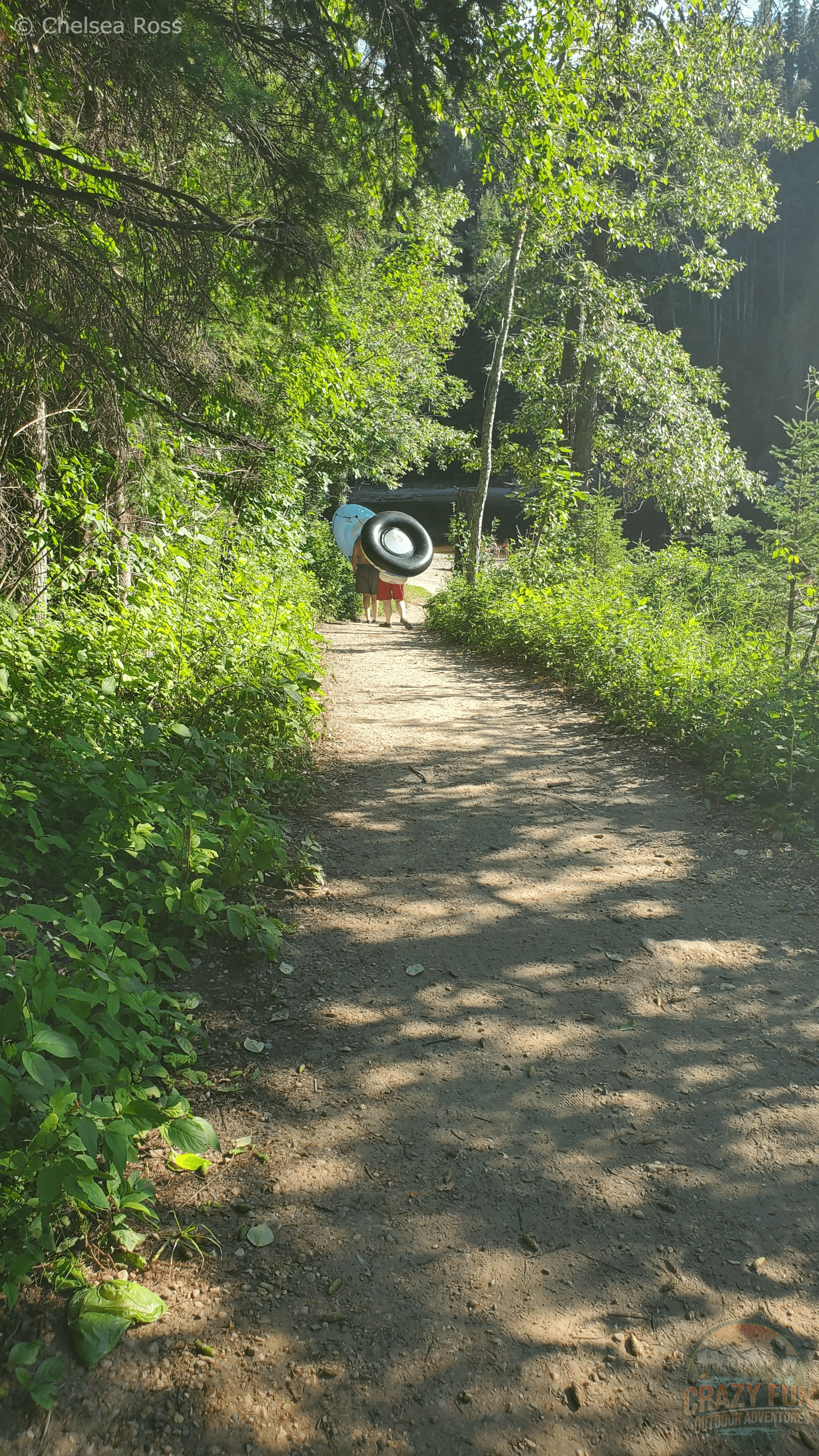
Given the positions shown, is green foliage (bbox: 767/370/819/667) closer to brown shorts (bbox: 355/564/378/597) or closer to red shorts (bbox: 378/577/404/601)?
red shorts (bbox: 378/577/404/601)

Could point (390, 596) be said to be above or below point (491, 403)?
below

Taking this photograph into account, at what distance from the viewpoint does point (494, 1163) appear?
2.46 meters

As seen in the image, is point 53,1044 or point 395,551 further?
point 395,551

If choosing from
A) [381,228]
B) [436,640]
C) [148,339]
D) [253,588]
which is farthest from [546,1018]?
[436,640]

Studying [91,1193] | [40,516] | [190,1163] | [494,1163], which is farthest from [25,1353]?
[40,516]

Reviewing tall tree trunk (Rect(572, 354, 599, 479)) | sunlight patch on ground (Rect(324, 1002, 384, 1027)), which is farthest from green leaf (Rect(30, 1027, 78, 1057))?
tall tree trunk (Rect(572, 354, 599, 479))

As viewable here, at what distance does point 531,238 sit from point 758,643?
944 cm

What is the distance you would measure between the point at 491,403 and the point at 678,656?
8.13 metres

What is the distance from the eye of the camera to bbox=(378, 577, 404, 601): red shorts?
15617 mm

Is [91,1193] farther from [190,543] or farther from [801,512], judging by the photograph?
[801,512]

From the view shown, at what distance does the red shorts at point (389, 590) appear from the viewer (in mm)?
15617

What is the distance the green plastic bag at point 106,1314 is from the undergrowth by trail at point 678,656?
3954 mm

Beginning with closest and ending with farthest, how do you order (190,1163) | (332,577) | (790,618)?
(190,1163), (790,618), (332,577)

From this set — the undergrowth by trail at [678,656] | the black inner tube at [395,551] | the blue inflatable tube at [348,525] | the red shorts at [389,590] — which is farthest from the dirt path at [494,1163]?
the blue inflatable tube at [348,525]
